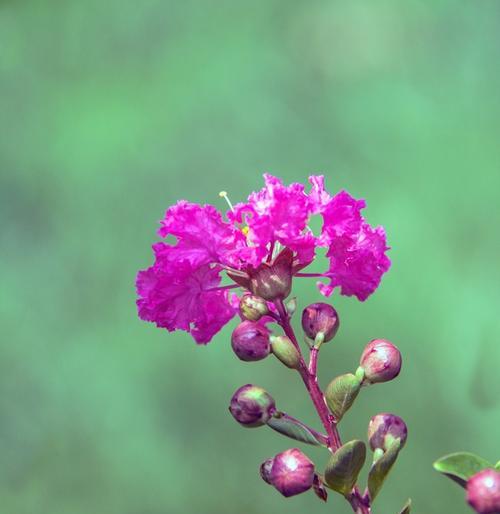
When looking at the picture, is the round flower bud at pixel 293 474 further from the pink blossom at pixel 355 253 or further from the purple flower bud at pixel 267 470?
the pink blossom at pixel 355 253

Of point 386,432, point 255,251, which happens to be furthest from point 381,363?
point 255,251

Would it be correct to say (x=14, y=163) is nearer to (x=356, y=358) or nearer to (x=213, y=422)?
(x=213, y=422)

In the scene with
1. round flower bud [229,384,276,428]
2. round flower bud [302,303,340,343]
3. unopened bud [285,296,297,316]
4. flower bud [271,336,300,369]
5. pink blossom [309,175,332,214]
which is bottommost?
round flower bud [229,384,276,428]

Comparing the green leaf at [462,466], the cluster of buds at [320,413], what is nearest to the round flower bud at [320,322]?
the cluster of buds at [320,413]

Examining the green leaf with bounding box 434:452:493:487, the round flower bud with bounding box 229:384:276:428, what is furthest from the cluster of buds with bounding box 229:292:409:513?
the green leaf with bounding box 434:452:493:487

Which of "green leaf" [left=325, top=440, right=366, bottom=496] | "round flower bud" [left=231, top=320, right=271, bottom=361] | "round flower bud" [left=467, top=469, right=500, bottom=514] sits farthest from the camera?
"round flower bud" [left=231, top=320, right=271, bottom=361]

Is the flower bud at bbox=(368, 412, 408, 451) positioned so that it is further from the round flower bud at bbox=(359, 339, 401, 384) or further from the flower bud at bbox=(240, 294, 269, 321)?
the flower bud at bbox=(240, 294, 269, 321)

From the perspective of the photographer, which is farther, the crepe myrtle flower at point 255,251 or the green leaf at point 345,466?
the crepe myrtle flower at point 255,251
